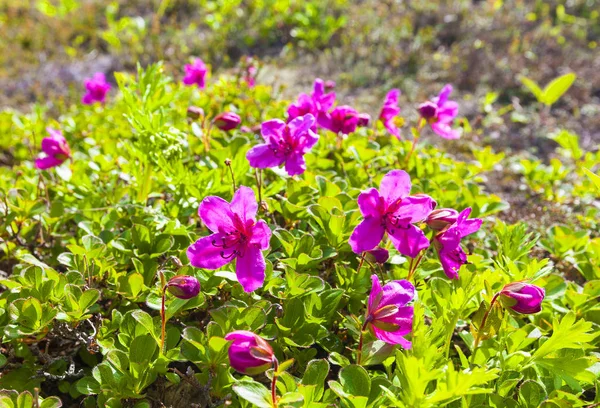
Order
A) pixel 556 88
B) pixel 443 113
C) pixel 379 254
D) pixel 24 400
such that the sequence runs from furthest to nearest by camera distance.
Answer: pixel 556 88 < pixel 443 113 < pixel 379 254 < pixel 24 400

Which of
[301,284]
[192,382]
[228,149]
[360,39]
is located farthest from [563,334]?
[360,39]

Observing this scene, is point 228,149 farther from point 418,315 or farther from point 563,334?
point 563,334

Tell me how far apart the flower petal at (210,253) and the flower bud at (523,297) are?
0.85 m

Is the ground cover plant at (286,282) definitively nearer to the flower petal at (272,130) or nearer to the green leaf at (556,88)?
the flower petal at (272,130)

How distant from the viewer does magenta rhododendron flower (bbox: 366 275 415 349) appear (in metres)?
1.53

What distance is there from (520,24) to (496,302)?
6.26 meters

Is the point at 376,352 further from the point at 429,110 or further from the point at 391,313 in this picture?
the point at 429,110

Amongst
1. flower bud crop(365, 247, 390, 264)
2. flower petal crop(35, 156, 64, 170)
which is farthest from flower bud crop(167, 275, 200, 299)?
flower petal crop(35, 156, 64, 170)

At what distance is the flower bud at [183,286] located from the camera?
1.60 m

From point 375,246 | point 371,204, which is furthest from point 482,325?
point 371,204

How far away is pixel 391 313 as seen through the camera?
1.52 meters

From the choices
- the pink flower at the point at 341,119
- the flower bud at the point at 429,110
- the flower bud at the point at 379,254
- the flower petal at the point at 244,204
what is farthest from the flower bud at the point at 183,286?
the flower bud at the point at 429,110

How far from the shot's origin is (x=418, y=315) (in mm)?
1552

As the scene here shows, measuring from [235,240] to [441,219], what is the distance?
658 mm
